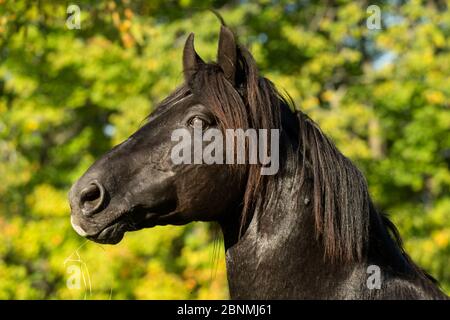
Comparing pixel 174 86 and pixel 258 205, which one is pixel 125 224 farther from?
pixel 174 86

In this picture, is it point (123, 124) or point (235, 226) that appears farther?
point (123, 124)

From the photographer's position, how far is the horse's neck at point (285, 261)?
2.88 meters

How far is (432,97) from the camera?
1351 centimetres

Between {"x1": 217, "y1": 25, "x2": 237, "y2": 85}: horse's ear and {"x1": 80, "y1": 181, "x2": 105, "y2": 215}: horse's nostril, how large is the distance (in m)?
0.73

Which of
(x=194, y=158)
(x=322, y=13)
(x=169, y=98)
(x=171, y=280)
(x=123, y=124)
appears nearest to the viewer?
(x=194, y=158)

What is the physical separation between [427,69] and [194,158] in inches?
453

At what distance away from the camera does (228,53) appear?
3.09 meters

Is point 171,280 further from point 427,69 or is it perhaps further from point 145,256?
point 427,69

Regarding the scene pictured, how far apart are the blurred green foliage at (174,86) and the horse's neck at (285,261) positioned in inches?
344

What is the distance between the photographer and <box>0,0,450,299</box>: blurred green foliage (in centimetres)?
1255

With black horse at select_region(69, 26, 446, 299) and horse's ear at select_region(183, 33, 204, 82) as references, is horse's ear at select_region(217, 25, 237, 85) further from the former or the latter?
horse's ear at select_region(183, 33, 204, 82)

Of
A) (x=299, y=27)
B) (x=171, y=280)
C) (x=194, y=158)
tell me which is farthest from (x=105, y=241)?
(x=299, y=27)

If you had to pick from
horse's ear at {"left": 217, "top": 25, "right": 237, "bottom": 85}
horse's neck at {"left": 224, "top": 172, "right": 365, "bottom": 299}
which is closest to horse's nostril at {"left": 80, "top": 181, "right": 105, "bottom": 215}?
horse's neck at {"left": 224, "top": 172, "right": 365, "bottom": 299}

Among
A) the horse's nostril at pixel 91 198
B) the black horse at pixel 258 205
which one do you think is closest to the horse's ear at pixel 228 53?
the black horse at pixel 258 205
